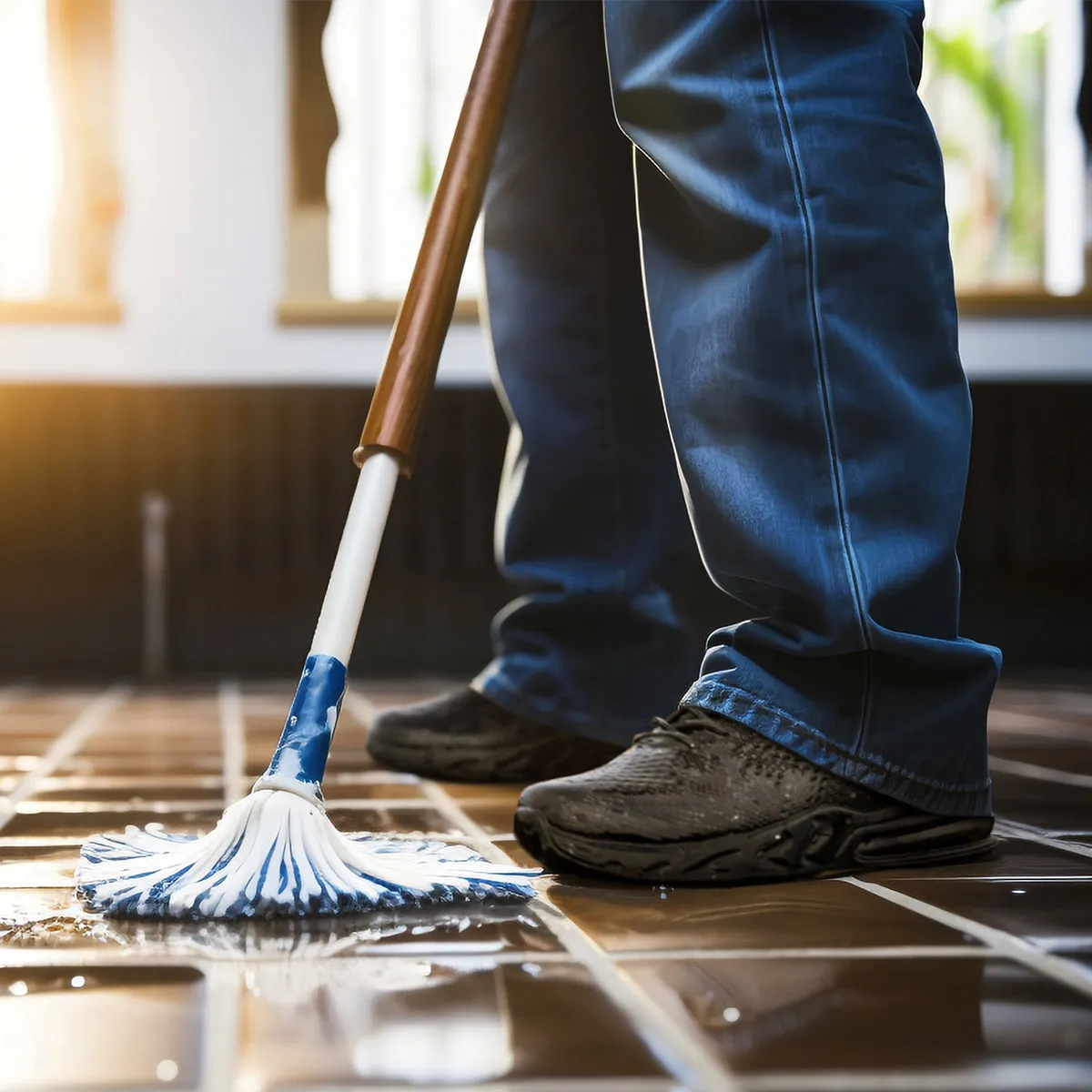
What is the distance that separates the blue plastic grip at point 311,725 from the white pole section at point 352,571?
0.01 m

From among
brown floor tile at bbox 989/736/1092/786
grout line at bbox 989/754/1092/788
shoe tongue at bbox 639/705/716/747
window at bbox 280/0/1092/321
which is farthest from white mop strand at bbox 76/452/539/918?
window at bbox 280/0/1092/321

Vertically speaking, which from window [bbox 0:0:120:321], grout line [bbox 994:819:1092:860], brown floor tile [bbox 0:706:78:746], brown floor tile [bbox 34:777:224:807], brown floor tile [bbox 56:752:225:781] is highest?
window [bbox 0:0:120:321]

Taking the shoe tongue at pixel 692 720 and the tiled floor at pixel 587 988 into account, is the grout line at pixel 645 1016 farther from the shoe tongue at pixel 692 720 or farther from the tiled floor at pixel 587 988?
the shoe tongue at pixel 692 720

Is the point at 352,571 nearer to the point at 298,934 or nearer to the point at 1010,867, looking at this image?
the point at 298,934

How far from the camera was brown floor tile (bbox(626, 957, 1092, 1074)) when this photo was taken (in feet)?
1.62

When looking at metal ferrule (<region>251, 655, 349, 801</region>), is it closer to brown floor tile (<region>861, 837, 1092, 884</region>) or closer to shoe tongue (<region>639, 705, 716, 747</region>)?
shoe tongue (<region>639, 705, 716, 747</region>)

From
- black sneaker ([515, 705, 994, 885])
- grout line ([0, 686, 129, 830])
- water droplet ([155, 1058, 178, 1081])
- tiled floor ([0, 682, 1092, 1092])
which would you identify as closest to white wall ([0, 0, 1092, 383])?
grout line ([0, 686, 129, 830])

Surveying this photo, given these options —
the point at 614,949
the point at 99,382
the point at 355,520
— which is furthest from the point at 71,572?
A: the point at 614,949

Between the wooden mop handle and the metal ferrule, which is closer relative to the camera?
the metal ferrule

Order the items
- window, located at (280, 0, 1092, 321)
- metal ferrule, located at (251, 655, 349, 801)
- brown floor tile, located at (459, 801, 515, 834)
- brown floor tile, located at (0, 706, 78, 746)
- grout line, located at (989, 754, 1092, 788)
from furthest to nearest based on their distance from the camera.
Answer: window, located at (280, 0, 1092, 321) < brown floor tile, located at (0, 706, 78, 746) < grout line, located at (989, 754, 1092, 788) < brown floor tile, located at (459, 801, 515, 834) < metal ferrule, located at (251, 655, 349, 801)

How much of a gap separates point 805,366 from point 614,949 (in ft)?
1.25

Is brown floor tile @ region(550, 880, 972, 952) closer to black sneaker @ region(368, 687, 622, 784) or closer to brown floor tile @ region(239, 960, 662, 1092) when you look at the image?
brown floor tile @ region(239, 960, 662, 1092)

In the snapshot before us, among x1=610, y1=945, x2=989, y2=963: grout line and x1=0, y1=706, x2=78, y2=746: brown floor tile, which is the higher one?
x1=610, y1=945, x2=989, y2=963: grout line

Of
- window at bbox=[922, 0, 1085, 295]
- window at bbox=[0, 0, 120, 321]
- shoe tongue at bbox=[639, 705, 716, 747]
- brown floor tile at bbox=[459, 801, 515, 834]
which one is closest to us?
shoe tongue at bbox=[639, 705, 716, 747]
